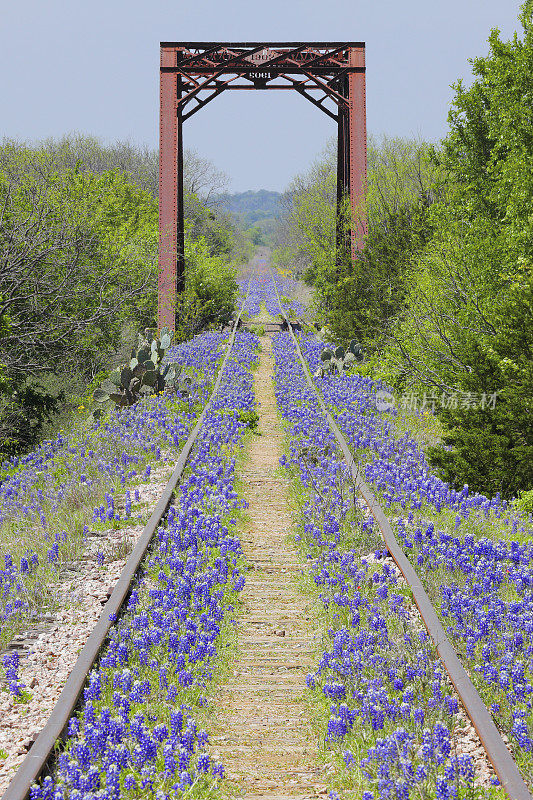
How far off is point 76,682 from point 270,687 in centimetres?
128

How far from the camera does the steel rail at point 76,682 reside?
136 inches

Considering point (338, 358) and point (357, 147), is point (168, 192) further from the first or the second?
point (338, 358)

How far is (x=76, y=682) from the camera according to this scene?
14.0 ft

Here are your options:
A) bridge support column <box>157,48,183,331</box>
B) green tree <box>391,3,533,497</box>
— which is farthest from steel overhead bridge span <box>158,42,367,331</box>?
green tree <box>391,3,533,497</box>

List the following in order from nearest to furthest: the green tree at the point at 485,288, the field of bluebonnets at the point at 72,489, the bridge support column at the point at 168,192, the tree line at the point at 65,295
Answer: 1. the field of bluebonnets at the point at 72,489
2. the green tree at the point at 485,288
3. the tree line at the point at 65,295
4. the bridge support column at the point at 168,192

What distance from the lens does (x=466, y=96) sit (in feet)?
42.2

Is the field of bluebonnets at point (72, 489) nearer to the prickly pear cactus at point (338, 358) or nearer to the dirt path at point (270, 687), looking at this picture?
the dirt path at point (270, 687)

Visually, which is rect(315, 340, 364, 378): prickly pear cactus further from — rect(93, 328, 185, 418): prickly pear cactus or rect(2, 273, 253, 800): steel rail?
rect(2, 273, 253, 800): steel rail

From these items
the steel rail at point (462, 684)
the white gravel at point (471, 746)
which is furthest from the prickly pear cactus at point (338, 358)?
the white gravel at point (471, 746)

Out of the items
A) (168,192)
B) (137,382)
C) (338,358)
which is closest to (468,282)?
(338,358)

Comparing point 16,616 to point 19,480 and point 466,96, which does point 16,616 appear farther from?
point 466,96

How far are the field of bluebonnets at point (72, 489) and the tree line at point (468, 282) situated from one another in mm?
3649

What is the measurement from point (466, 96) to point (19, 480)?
31.6 feet

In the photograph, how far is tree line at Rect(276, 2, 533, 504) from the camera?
324 inches
